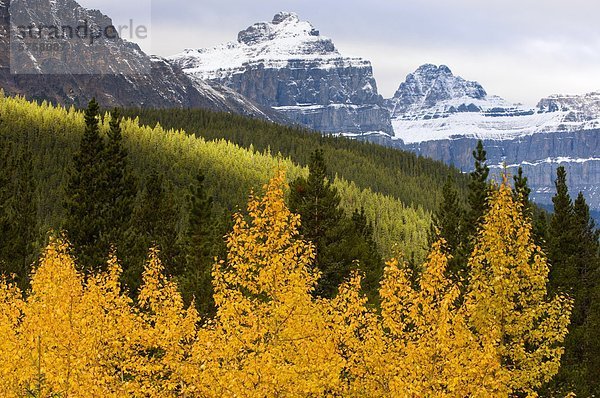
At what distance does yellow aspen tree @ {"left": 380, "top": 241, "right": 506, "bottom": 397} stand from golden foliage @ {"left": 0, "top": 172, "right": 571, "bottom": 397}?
0.20 feet

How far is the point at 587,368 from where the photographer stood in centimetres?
4488

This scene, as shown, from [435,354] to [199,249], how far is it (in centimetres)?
4385

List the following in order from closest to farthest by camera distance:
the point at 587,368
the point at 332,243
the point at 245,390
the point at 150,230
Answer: the point at 245,390 < the point at 587,368 < the point at 332,243 < the point at 150,230

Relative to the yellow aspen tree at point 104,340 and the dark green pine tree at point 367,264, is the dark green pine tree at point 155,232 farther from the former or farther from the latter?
the yellow aspen tree at point 104,340

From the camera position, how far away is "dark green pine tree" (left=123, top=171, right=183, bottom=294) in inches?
2685

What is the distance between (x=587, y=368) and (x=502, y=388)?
2209cm

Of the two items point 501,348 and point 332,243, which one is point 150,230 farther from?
point 501,348

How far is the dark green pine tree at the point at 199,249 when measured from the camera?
2194 inches

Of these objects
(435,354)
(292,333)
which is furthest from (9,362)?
(435,354)

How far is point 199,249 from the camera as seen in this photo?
2633 inches

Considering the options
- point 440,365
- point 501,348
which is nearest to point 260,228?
point 440,365

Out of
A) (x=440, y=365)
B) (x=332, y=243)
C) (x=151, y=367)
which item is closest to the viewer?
(x=440, y=365)

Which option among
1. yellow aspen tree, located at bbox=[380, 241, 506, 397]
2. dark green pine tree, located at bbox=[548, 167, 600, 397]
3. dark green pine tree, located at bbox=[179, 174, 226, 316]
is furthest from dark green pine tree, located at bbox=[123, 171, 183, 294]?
yellow aspen tree, located at bbox=[380, 241, 506, 397]

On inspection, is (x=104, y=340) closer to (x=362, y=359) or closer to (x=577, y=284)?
(x=362, y=359)
